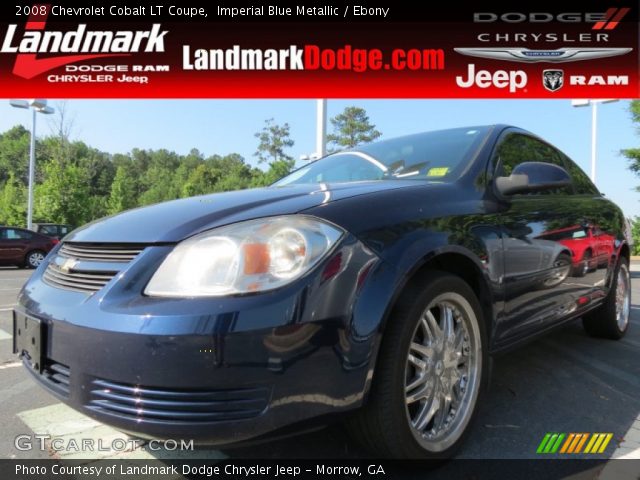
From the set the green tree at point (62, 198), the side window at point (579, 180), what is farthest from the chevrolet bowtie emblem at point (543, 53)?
the green tree at point (62, 198)

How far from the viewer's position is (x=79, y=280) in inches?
66.1

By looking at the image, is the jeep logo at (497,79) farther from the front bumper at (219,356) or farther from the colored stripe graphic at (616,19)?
the front bumper at (219,356)

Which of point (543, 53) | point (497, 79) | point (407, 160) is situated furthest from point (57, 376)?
point (543, 53)

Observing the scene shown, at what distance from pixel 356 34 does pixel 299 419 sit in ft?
28.8

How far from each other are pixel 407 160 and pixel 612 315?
2.40 meters

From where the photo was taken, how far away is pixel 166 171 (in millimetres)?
77938

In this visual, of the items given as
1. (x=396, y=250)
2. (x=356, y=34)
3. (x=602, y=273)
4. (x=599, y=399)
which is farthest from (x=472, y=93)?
(x=396, y=250)

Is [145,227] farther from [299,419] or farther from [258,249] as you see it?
[299,419]

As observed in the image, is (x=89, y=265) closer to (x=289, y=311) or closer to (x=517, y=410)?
(x=289, y=311)

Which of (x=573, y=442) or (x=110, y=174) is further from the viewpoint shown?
(x=110, y=174)

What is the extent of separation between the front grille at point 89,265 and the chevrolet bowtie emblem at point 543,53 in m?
8.82

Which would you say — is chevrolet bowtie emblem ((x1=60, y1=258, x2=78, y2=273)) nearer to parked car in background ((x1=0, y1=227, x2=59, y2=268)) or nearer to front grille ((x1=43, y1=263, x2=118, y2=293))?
front grille ((x1=43, y1=263, x2=118, y2=293))

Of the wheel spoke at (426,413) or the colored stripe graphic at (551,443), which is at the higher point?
the wheel spoke at (426,413)

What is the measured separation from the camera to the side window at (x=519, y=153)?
256 cm
